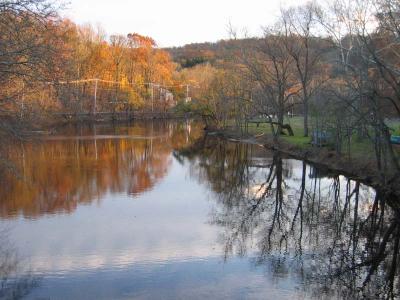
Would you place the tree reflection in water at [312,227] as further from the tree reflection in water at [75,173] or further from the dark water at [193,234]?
the tree reflection in water at [75,173]

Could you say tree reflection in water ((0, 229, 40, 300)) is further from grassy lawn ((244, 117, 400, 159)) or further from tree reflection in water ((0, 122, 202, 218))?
grassy lawn ((244, 117, 400, 159))

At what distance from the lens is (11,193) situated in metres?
20.5

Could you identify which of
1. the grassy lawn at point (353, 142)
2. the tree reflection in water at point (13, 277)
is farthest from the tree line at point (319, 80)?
the tree reflection in water at point (13, 277)

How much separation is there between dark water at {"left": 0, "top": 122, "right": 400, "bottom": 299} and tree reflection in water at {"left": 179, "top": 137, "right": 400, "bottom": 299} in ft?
0.16

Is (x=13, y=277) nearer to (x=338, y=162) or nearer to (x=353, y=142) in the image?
(x=338, y=162)

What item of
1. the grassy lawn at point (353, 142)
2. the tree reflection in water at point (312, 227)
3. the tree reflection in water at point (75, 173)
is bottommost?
the tree reflection in water at point (312, 227)

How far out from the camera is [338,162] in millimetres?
25438

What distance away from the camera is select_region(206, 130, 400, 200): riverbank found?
65.2 ft

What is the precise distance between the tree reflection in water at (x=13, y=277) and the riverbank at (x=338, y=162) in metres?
13.7

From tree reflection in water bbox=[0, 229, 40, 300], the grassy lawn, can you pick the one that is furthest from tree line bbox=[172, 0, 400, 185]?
tree reflection in water bbox=[0, 229, 40, 300]

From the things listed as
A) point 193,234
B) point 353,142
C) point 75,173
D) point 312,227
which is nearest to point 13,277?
point 193,234

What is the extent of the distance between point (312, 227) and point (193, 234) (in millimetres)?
3922

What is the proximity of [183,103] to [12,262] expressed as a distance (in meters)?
55.5

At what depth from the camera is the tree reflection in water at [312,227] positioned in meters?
11.6
